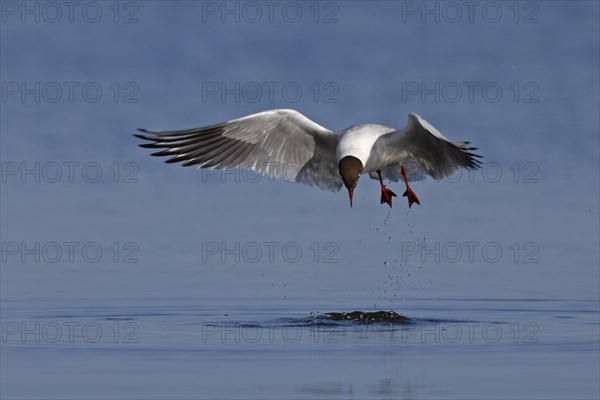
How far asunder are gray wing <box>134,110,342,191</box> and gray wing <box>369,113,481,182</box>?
2.05 feet

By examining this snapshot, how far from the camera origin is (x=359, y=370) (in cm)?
855

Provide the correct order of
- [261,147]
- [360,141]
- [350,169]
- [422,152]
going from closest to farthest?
1. [350,169]
2. [360,141]
3. [422,152]
4. [261,147]

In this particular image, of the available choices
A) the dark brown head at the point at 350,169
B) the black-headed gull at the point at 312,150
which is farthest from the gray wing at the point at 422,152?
the dark brown head at the point at 350,169

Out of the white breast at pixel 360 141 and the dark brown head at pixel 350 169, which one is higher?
the white breast at pixel 360 141

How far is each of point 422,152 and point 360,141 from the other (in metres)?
0.60

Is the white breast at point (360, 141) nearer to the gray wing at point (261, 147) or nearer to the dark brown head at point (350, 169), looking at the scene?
the dark brown head at point (350, 169)

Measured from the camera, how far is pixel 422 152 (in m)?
11.9

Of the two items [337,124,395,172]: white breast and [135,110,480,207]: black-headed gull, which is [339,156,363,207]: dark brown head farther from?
[337,124,395,172]: white breast

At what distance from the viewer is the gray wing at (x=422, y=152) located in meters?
11.4

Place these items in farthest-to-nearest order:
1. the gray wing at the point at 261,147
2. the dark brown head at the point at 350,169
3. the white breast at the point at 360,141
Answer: the gray wing at the point at 261,147 < the white breast at the point at 360,141 < the dark brown head at the point at 350,169

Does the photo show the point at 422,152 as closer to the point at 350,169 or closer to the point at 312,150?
the point at 350,169

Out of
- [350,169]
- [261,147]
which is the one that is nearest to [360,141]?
[350,169]

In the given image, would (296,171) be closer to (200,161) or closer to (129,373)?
(200,161)

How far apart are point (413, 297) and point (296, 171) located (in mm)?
1592
